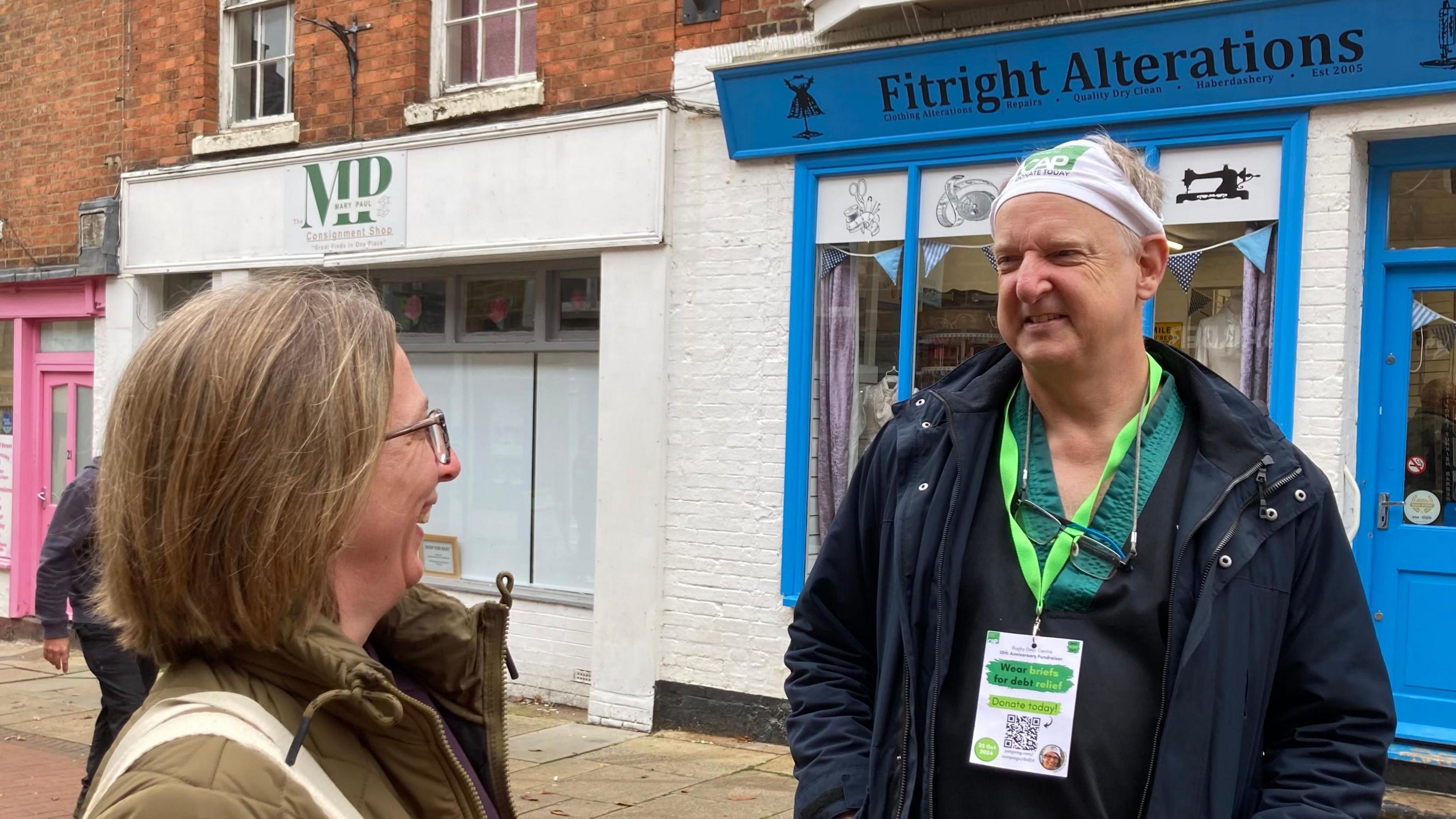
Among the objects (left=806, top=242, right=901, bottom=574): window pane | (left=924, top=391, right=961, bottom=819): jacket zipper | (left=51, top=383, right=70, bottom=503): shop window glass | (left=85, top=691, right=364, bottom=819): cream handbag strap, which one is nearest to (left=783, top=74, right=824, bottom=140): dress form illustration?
(left=806, top=242, right=901, bottom=574): window pane

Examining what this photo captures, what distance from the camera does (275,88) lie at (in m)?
10.0

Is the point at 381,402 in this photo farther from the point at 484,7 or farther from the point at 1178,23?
the point at 484,7

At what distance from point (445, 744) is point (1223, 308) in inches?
212

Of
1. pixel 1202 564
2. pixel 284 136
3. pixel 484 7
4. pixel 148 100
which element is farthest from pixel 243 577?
pixel 148 100

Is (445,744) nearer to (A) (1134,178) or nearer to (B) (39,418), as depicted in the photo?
(A) (1134,178)

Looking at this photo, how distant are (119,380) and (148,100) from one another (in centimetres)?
1016

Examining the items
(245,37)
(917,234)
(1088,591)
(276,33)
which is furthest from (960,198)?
(245,37)

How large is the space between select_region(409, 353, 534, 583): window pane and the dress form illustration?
2.79 meters

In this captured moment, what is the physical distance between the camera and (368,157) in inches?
355

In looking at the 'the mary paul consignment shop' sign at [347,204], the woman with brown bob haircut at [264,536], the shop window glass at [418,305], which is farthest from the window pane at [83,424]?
the woman with brown bob haircut at [264,536]

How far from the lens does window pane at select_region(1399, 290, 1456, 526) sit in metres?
5.81

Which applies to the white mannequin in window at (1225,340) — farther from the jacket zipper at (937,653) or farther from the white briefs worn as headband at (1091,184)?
the jacket zipper at (937,653)

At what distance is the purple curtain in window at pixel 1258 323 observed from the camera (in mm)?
5926

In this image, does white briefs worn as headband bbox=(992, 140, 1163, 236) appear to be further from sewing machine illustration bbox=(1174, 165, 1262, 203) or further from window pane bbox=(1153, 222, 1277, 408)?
sewing machine illustration bbox=(1174, 165, 1262, 203)
